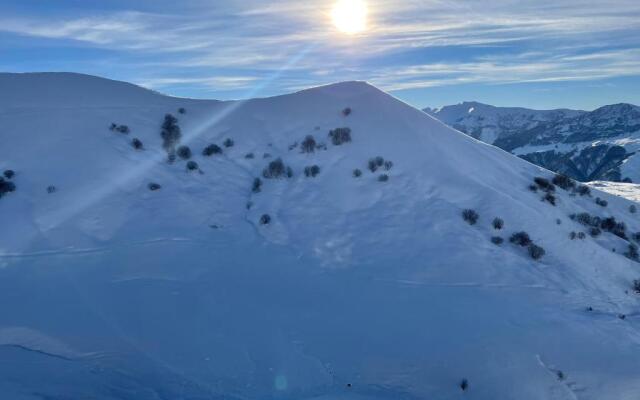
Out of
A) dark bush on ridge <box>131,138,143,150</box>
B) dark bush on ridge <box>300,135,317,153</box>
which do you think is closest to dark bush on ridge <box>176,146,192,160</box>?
dark bush on ridge <box>131,138,143,150</box>

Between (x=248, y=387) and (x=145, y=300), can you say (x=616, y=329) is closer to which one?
(x=248, y=387)

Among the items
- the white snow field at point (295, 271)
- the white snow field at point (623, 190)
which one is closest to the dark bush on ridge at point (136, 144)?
the white snow field at point (295, 271)

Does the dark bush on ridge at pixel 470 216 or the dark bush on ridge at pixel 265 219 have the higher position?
the dark bush on ridge at pixel 470 216

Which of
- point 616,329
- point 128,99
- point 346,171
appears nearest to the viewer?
point 616,329

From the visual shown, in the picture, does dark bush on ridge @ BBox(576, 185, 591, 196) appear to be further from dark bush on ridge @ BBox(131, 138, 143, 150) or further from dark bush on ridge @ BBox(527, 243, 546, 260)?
dark bush on ridge @ BBox(131, 138, 143, 150)

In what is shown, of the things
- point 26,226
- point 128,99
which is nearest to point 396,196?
point 26,226

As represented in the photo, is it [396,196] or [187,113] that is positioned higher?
[187,113]

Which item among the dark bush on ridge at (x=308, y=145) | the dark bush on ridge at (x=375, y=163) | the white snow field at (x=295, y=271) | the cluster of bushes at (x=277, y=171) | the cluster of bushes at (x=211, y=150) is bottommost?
the white snow field at (x=295, y=271)

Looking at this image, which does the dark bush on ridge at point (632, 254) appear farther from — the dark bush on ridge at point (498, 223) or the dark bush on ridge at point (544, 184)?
the dark bush on ridge at point (498, 223)
